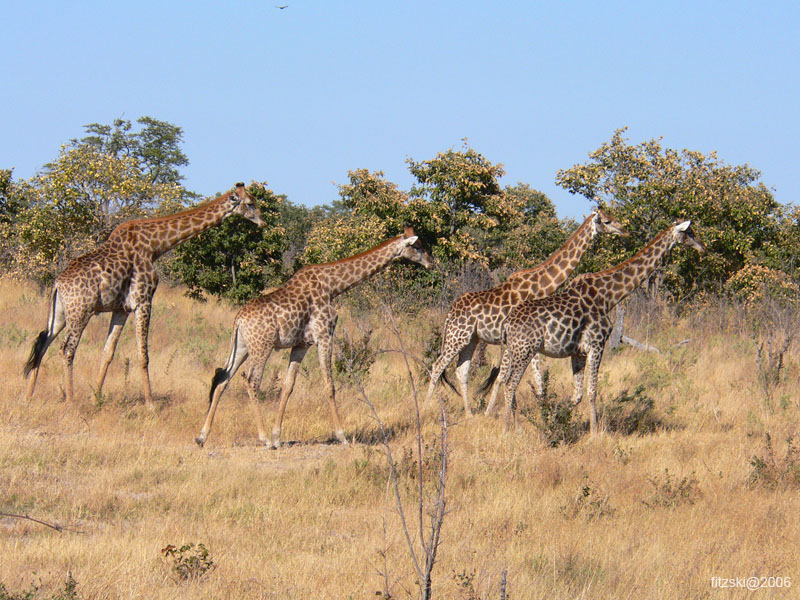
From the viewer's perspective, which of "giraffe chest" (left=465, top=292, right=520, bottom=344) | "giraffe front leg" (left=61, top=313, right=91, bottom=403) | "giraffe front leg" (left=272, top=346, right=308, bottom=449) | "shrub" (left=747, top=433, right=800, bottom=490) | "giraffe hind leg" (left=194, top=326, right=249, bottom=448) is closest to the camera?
"shrub" (left=747, top=433, right=800, bottom=490)

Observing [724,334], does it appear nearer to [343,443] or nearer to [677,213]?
[677,213]

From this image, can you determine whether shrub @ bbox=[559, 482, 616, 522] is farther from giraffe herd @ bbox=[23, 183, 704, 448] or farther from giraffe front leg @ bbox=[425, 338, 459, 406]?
giraffe front leg @ bbox=[425, 338, 459, 406]

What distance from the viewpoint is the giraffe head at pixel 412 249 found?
11.1m

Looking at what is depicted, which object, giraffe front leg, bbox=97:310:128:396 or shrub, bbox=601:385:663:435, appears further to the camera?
giraffe front leg, bbox=97:310:128:396

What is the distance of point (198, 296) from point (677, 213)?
11395 mm

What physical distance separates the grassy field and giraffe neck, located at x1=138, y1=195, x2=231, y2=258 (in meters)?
1.94

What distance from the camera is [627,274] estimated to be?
442 inches

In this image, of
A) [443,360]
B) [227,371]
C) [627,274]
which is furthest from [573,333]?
[227,371]

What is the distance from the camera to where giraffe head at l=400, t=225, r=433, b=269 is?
1109 cm

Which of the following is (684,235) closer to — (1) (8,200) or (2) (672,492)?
(2) (672,492)

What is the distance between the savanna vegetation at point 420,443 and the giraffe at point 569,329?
1.95 ft

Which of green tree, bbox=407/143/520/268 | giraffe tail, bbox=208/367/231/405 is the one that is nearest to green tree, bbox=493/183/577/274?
green tree, bbox=407/143/520/268

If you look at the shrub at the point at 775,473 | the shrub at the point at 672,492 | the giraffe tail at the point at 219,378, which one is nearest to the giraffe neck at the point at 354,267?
the giraffe tail at the point at 219,378

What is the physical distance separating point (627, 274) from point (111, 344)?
6.40 m
